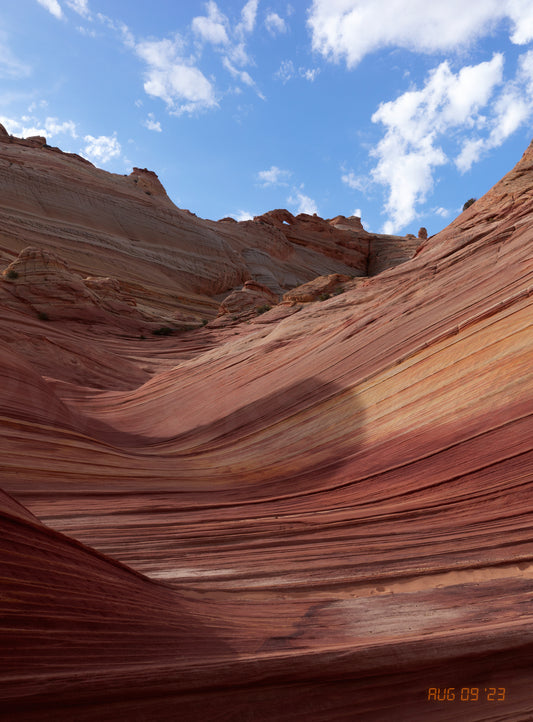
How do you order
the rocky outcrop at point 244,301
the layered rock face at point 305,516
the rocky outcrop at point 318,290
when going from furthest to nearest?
the rocky outcrop at point 244,301, the rocky outcrop at point 318,290, the layered rock face at point 305,516

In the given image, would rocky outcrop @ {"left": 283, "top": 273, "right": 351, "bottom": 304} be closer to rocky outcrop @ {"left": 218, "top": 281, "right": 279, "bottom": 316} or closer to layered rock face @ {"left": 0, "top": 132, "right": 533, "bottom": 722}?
layered rock face @ {"left": 0, "top": 132, "right": 533, "bottom": 722}

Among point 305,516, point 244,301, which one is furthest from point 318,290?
point 305,516

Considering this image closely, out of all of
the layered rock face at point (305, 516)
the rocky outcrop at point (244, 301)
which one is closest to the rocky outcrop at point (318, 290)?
the layered rock face at point (305, 516)

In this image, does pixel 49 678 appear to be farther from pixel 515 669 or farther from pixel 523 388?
pixel 523 388

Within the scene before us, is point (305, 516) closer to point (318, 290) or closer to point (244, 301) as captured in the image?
point (318, 290)

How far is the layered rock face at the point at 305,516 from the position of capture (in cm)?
139

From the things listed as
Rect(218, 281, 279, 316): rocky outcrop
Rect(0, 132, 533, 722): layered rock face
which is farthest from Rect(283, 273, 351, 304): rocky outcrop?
Rect(218, 281, 279, 316): rocky outcrop

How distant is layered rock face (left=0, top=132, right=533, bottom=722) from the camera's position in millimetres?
1393

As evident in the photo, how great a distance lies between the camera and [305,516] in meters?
3.50

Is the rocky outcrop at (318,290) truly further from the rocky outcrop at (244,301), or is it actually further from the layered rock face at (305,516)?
the rocky outcrop at (244,301)

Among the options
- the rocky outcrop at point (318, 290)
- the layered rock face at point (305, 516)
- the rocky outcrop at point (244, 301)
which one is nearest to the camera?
the layered rock face at point (305, 516)

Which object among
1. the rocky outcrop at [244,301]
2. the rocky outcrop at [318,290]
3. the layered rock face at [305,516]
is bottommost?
the layered rock face at [305,516]

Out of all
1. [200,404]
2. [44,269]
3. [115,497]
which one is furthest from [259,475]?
[44,269]

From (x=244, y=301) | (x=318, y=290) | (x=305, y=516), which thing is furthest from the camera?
(x=244, y=301)
